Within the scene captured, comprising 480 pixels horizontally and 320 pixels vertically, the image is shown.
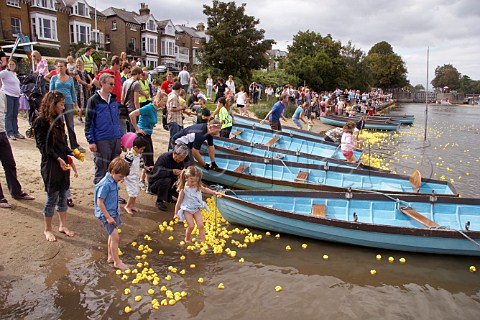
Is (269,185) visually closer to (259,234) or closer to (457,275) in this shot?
(259,234)

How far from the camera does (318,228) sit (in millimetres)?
7730

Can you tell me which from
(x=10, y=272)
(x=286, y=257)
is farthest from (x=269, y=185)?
(x=10, y=272)

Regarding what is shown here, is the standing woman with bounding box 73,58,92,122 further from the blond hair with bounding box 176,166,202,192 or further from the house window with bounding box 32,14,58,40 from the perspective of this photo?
the house window with bounding box 32,14,58,40

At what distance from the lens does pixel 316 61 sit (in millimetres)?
51531

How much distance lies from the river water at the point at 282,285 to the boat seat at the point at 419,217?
658mm

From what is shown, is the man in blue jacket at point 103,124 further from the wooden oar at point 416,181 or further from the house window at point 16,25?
the house window at point 16,25

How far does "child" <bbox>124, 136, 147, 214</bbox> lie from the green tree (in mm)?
44087

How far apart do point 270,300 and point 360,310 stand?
4.71 feet

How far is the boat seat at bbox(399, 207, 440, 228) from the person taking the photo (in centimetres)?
766

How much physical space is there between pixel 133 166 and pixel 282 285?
403cm

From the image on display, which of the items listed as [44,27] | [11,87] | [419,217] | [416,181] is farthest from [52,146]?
[44,27]

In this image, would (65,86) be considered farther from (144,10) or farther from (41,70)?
(144,10)

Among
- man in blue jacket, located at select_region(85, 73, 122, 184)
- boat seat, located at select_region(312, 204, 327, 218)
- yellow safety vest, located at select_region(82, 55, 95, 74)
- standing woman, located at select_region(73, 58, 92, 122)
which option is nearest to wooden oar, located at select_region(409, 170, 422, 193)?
boat seat, located at select_region(312, 204, 327, 218)

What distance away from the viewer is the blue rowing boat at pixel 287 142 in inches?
597
